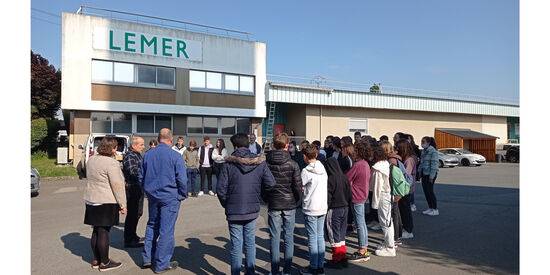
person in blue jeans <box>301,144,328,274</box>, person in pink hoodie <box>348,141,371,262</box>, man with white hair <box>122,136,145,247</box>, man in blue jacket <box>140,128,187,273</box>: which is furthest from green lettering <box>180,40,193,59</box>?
person in blue jeans <box>301,144,328,274</box>

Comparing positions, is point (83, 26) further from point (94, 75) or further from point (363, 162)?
point (363, 162)

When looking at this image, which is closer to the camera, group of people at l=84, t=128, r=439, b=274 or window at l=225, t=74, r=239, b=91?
group of people at l=84, t=128, r=439, b=274

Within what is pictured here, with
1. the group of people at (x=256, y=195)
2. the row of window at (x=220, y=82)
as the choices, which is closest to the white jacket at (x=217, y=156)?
the group of people at (x=256, y=195)

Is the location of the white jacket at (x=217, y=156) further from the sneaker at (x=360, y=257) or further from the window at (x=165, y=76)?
the window at (x=165, y=76)

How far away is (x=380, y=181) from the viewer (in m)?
6.42

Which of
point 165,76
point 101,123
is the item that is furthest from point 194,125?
point 101,123

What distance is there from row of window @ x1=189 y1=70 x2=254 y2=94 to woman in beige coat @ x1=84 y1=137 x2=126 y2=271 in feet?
64.9

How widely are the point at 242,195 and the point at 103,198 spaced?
2.05 m

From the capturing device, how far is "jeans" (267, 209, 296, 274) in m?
5.14

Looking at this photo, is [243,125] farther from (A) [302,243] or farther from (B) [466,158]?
(A) [302,243]

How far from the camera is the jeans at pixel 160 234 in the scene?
5.59m

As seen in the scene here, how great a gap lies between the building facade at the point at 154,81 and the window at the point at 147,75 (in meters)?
0.05

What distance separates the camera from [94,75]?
21797 mm

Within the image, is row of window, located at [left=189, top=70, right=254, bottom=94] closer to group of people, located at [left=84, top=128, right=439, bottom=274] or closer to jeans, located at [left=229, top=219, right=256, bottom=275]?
group of people, located at [left=84, top=128, right=439, bottom=274]
